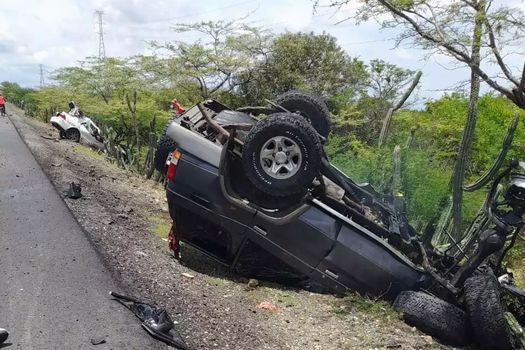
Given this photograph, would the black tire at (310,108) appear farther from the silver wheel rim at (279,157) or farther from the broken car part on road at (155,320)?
the broken car part on road at (155,320)

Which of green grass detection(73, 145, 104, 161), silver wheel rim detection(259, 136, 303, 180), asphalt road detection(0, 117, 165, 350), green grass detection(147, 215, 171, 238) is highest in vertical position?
silver wheel rim detection(259, 136, 303, 180)

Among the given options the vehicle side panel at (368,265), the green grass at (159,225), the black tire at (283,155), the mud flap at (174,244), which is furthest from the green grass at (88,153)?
the vehicle side panel at (368,265)

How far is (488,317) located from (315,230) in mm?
1689

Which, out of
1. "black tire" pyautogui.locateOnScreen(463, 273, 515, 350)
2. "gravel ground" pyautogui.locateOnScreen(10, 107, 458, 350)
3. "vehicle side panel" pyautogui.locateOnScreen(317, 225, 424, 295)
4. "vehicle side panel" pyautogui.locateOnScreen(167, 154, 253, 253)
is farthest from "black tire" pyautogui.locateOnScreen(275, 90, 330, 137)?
"black tire" pyautogui.locateOnScreen(463, 273, 515, 350)

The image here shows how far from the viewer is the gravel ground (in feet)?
13.6

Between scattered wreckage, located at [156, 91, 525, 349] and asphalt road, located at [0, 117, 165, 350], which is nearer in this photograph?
asphalt road, located at [0, 117, 165, 350]

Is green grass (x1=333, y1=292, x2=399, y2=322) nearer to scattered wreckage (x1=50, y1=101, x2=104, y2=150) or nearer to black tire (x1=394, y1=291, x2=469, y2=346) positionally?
black tire (x1=394, y1=291, x2=469, y2=346)

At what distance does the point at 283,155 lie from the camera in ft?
16.8

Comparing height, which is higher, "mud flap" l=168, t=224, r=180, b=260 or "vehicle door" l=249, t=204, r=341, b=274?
"vehicle door" l=249, t=204, r=341, b=274

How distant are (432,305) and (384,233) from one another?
0.90 m

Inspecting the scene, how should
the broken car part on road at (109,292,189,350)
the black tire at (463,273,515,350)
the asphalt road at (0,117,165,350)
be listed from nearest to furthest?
the asphalt road at (0,117,165,350)
the broken car part on road at (109,292,189,350)
the black tire at (463,273,515,350)

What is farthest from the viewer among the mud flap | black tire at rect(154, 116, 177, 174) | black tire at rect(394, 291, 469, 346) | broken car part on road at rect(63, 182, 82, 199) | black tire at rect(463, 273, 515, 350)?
broken car part on road at rect(63, 182, 82, 199)

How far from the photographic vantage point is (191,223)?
5.54 meters

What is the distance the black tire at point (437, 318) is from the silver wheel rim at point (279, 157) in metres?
1.66
